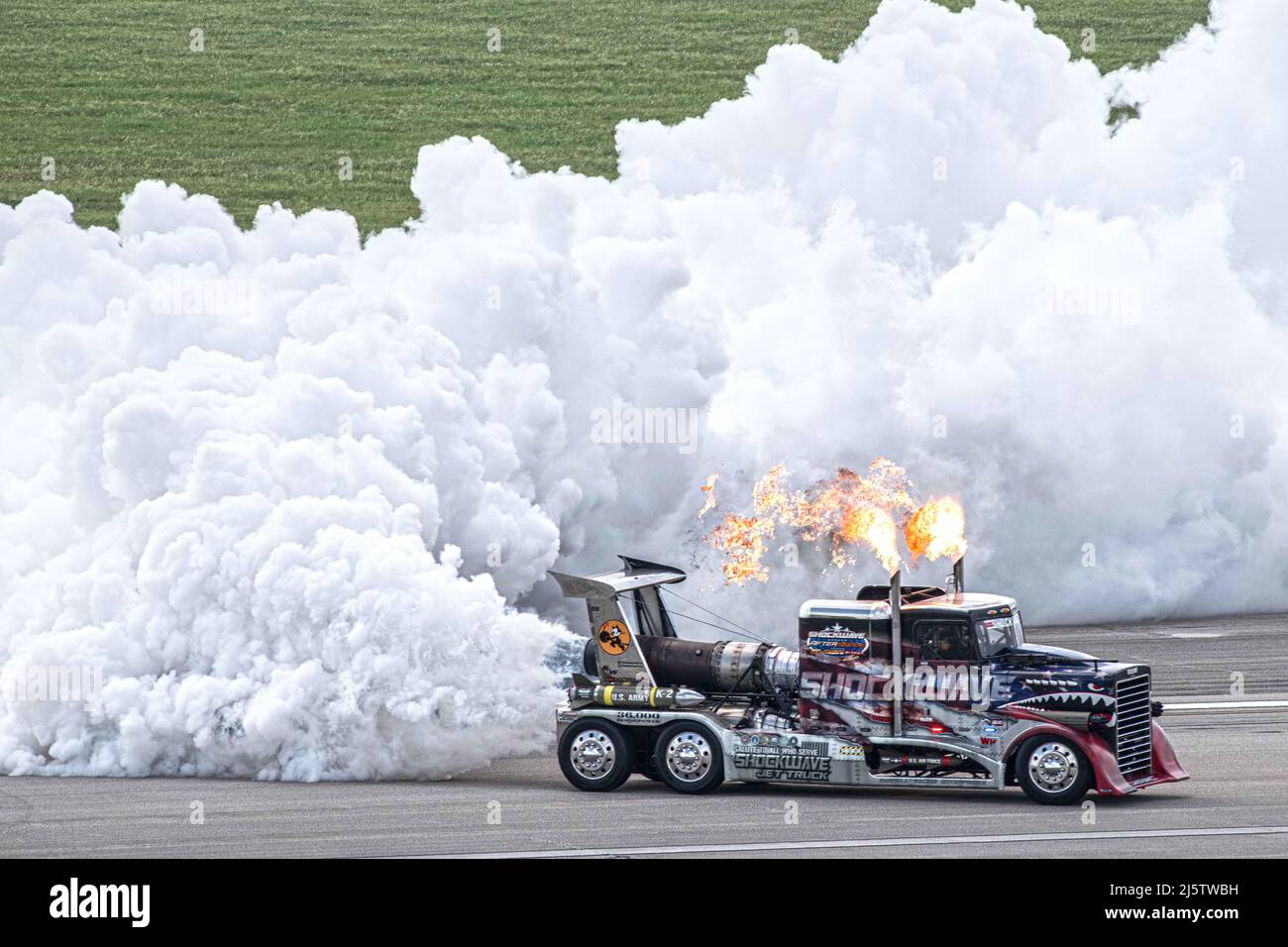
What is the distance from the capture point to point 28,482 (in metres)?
32.1

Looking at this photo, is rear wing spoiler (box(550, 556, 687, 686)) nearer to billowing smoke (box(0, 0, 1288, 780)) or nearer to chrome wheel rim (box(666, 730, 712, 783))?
chrome wheel rim (box(666, 730, 712, 783))

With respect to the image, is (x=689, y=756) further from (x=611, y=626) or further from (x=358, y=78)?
(x=358, y=78)

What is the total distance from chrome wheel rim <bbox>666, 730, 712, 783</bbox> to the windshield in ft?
11.3

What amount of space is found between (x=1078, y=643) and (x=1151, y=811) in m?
15.5

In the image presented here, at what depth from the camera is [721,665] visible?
23.9 meters

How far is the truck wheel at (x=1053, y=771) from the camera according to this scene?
2209cm

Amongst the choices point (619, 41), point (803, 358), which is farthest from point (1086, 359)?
point (619, 41)

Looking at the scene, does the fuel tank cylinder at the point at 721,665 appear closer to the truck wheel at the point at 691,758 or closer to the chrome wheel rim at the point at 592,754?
the truck wheel at the point at 691,758

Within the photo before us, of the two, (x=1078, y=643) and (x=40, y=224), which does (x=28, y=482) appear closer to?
(x=40, y=224)

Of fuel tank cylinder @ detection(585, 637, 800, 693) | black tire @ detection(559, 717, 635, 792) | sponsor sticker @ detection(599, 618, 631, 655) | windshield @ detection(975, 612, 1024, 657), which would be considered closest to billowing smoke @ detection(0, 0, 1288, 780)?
black tire @ detection(559, 717, 635, 792)

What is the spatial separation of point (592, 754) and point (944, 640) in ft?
14.6

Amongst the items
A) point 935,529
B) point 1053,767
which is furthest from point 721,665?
point 1053,767

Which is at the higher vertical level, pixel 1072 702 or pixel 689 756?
pixel 1072 702

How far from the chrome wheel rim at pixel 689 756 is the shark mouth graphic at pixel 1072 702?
12.2 feet
